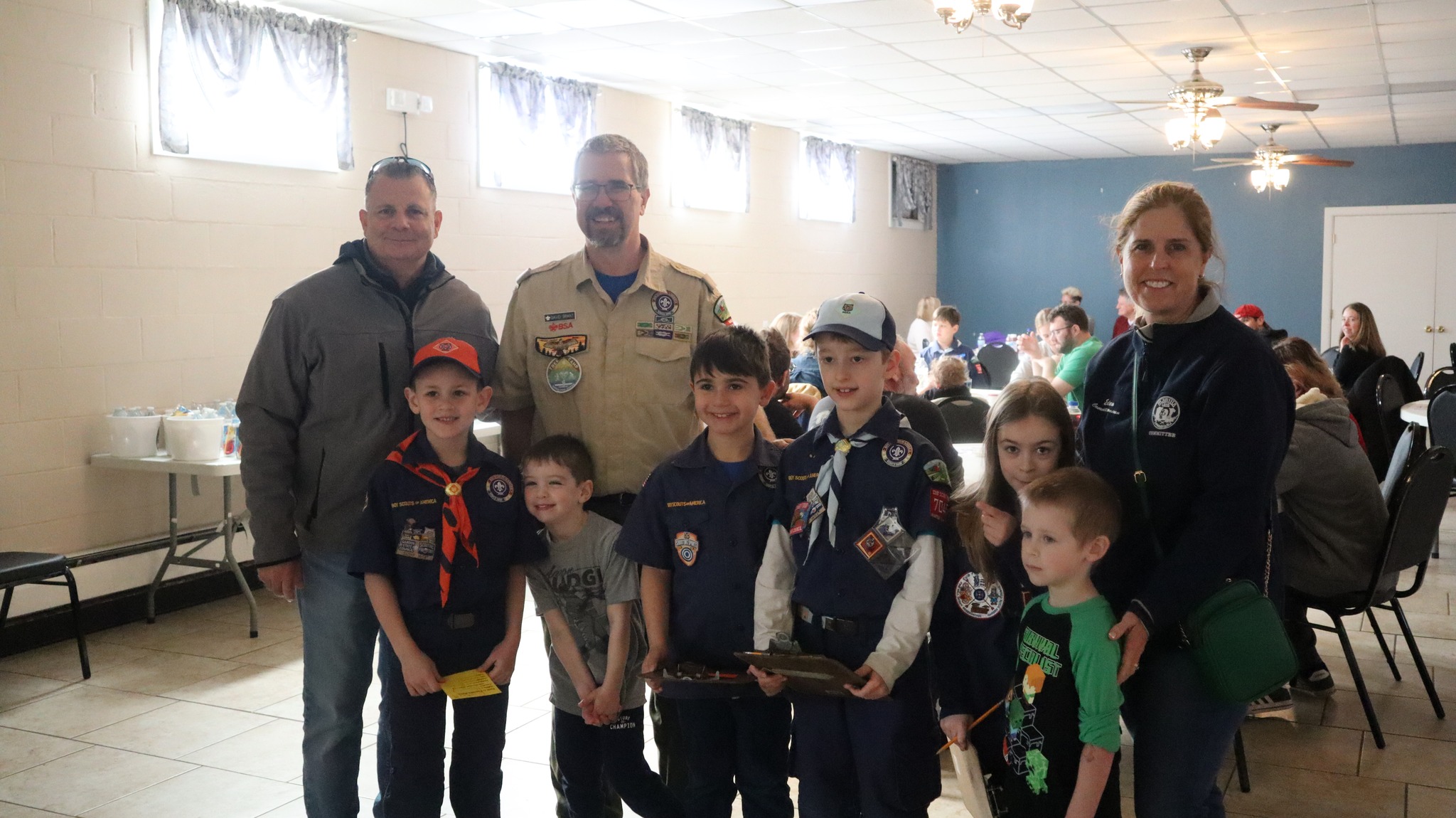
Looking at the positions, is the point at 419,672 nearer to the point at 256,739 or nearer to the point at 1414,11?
the point at 256,739

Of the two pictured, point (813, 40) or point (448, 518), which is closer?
point (448, 518)

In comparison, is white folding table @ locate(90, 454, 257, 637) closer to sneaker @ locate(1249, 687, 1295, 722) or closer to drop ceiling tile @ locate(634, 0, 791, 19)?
drop ceiling tile @ locate(634, 0, 791, 19)

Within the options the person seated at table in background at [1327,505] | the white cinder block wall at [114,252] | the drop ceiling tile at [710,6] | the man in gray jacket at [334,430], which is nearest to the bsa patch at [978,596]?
the man in gray jacket at [334,430]

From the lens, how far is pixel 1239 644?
180 centimetres

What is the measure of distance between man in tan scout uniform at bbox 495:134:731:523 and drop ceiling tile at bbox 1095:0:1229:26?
4.54 metres

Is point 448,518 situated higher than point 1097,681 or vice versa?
point 448,518

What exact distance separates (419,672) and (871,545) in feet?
3.22

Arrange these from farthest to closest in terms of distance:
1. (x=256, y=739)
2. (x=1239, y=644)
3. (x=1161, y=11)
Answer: (x=1161, y=11) → (x=256, y=739) → (x=1239, y=644)

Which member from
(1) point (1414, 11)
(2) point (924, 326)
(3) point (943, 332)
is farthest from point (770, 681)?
(2) point (924, 326)

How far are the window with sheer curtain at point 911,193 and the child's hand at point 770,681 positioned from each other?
38.6ft

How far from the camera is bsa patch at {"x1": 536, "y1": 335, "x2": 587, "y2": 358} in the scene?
2.58 meters

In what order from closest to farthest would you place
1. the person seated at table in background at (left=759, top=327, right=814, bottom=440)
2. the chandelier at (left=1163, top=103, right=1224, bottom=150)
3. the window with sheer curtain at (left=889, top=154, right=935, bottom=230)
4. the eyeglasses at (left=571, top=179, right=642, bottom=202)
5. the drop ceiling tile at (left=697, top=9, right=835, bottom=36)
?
1. the eyeglasses at (left=571, top=179, right=642, bottom=202)
2. the person seated at table in background at (left=759, top=327, right=814, bottom=440)
3. the drop ceiling tile at (left=697, top=9, right=835, bottom=36)
4. the chandelier at (left=1163, top=103, right=1224, bottom=150)
5. the window with sheer curtain at (left=889, top=154, right=935, bottom=230)

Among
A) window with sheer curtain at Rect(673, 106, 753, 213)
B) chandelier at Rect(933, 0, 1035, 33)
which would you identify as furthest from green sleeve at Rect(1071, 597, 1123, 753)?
window with sheer curtain at Rect(673, 106, 753, 213)

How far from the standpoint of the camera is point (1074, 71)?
8000mm
